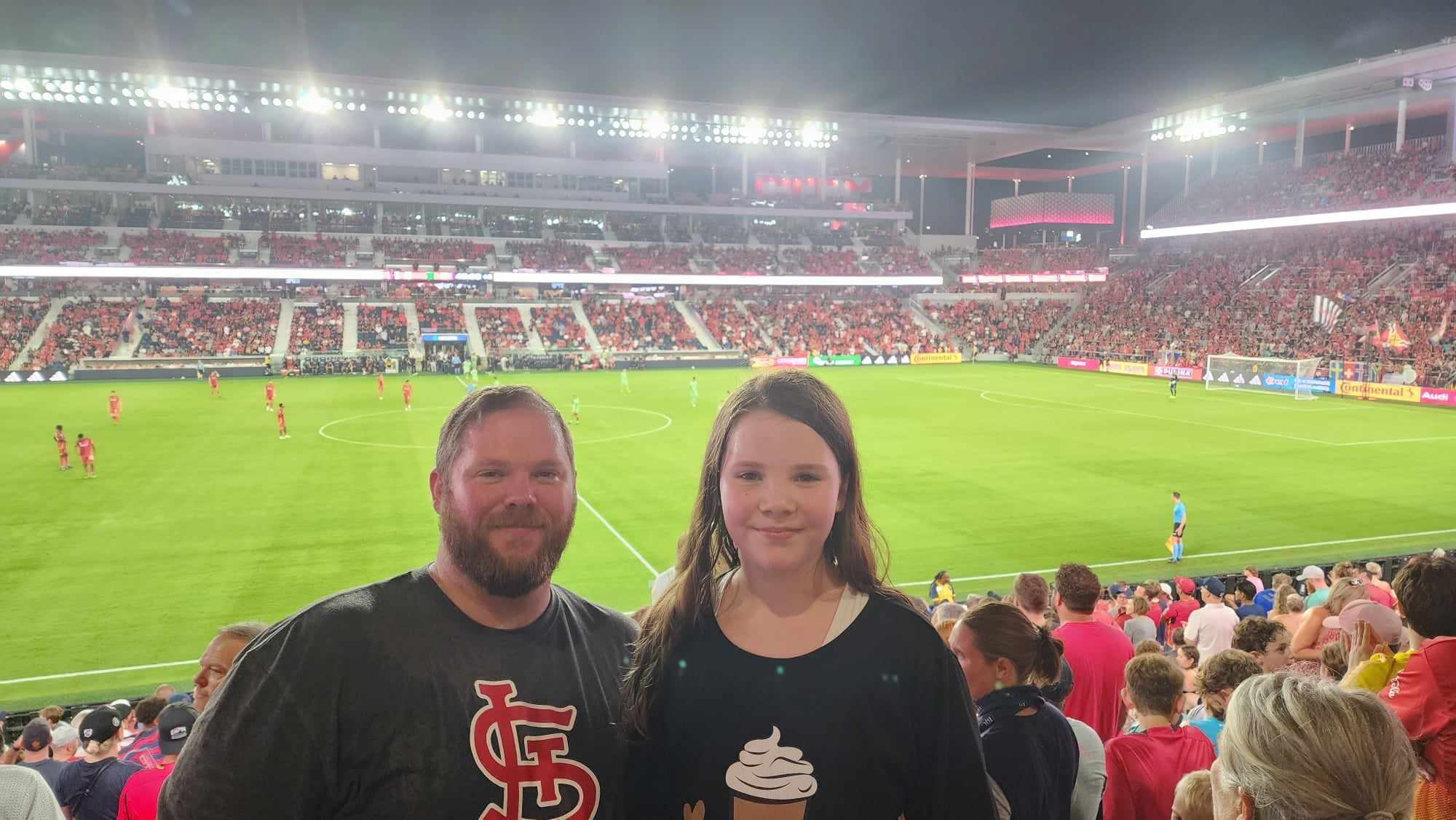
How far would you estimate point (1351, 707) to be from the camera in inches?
93.2

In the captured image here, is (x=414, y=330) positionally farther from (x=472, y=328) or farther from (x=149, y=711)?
(x=149, y=711)

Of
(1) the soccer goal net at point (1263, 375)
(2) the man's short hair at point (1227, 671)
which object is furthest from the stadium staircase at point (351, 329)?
(2) the man's short hair at point (1227, 671)

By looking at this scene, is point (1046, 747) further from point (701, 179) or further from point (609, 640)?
point (701, 179)

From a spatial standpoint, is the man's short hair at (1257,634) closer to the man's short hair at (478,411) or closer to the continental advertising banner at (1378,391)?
the man's short hair at (478,411)

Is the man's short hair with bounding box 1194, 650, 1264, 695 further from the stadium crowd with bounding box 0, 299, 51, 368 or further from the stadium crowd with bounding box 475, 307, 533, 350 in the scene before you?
the stadium crowd with bounding box 0, 299, 51, 368

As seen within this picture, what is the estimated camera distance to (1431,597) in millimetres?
4273

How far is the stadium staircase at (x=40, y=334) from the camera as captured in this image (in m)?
54.2

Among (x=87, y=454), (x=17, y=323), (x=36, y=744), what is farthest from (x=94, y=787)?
(x=17, y=323)

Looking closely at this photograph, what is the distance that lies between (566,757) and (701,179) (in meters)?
89.6

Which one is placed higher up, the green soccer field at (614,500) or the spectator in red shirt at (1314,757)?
the spectator in red shirt at (1314,757)

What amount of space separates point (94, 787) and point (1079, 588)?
6.35 meters

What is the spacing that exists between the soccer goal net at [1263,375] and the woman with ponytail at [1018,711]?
4875 centimetres

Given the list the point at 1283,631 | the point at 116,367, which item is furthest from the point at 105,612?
the point at 116,367

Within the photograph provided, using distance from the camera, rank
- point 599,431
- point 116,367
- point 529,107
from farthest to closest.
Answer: point 529,107 → point 116,367 → point 599,431
